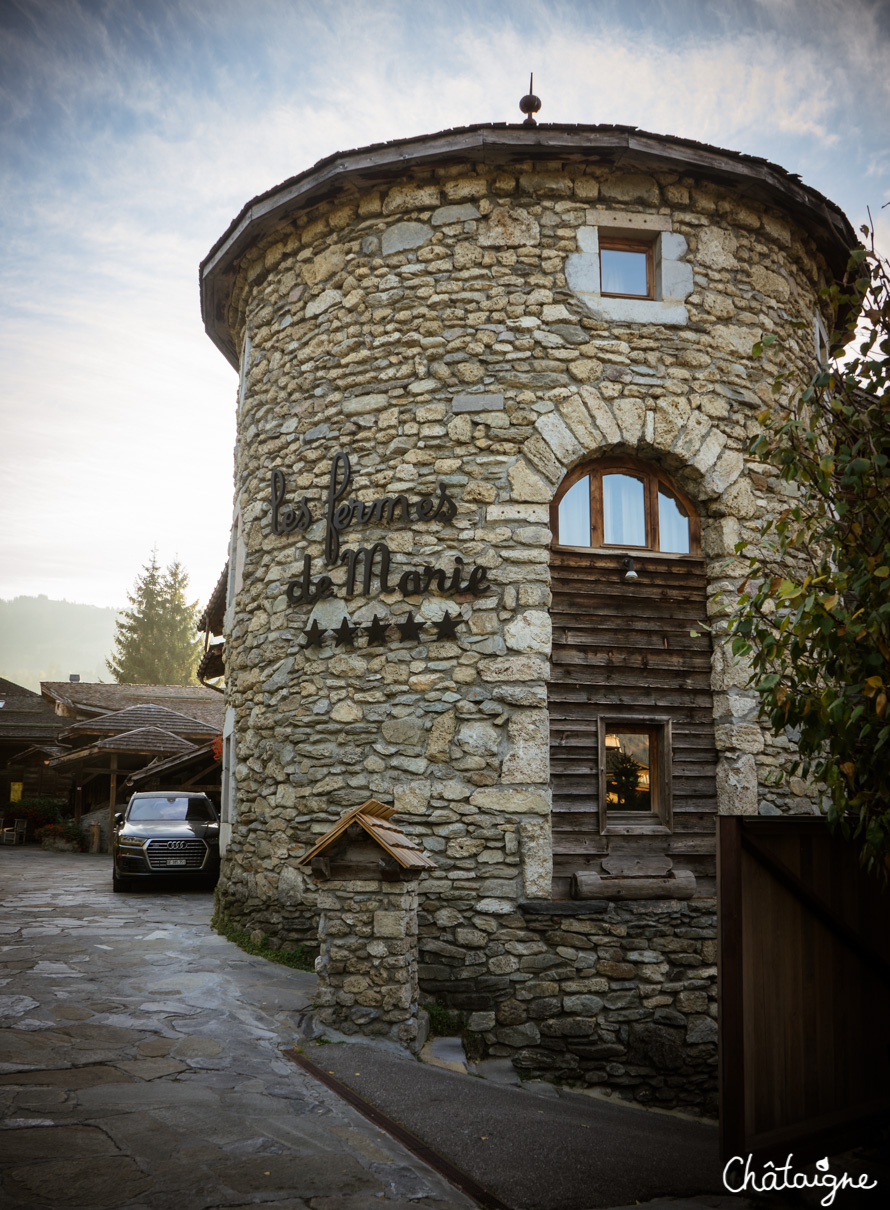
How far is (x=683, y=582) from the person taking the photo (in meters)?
7.56

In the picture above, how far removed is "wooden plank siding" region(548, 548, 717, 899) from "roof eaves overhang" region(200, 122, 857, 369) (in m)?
3.41

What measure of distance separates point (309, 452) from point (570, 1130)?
5703 mm

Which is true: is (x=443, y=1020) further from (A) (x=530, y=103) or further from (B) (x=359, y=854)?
(A) (x=530, y=103)

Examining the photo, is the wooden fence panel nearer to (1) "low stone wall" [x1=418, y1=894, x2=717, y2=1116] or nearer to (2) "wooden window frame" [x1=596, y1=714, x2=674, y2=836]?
(1) "low stone wall" [x1=418, y1=894, x2=717, y2=1116]

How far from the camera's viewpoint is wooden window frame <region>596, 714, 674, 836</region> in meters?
7.02

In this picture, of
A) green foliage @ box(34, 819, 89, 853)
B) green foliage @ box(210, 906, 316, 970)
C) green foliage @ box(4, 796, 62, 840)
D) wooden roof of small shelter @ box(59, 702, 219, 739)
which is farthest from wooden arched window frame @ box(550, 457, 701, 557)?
green foliage @ box(4, 796, 62, 840)

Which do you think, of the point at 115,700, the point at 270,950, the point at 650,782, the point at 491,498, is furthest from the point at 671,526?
the point at 115,700

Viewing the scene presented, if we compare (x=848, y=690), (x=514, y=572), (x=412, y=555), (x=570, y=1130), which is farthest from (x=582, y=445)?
(x=570, y=1130)

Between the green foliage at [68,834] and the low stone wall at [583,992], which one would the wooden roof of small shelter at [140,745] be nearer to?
the green foliage at [68,834]

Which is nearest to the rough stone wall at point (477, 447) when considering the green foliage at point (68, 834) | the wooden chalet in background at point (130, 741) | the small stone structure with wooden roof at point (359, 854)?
the small stone structure with wooden roof at point (359, 854)

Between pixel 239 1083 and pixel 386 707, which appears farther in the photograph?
pixel 386 707

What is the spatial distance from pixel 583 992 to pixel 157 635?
37.1 meters

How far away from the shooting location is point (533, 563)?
711cm

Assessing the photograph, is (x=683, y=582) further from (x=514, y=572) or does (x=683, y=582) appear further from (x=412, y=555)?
(x=412, y=555)
